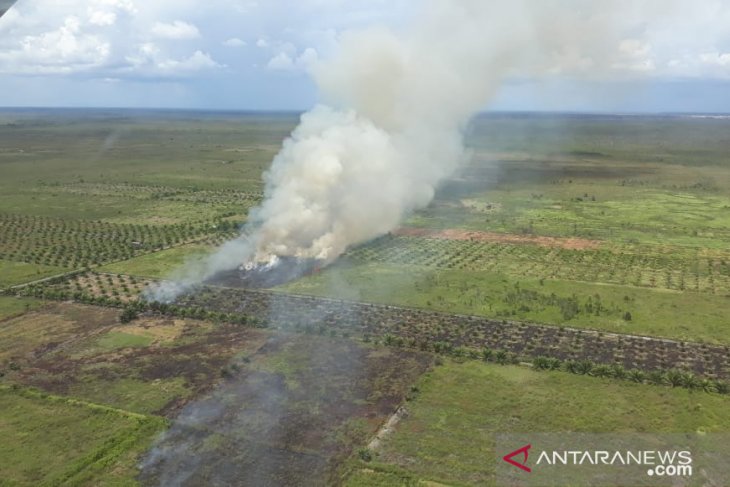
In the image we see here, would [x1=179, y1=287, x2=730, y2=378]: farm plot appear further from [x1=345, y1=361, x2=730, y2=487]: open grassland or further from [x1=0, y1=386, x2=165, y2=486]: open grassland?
[x1=0, y1=386, x2=165, y2=486]: open grassland

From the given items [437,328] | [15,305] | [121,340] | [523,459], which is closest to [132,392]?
[121,340]

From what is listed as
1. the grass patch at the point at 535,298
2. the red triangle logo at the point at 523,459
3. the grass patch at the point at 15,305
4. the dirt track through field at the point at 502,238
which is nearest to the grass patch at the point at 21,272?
the grass patch at the point at 15,305

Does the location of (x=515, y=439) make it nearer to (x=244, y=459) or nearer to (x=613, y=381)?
(x=613, y=381)

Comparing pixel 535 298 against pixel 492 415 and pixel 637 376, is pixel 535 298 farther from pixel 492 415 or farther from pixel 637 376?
pixel 492 415

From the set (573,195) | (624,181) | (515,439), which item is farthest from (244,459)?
(624,181)

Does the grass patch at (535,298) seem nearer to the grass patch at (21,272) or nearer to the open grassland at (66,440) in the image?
the open grassland at (66,440)

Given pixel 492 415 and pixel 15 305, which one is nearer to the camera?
pixel 492 415
